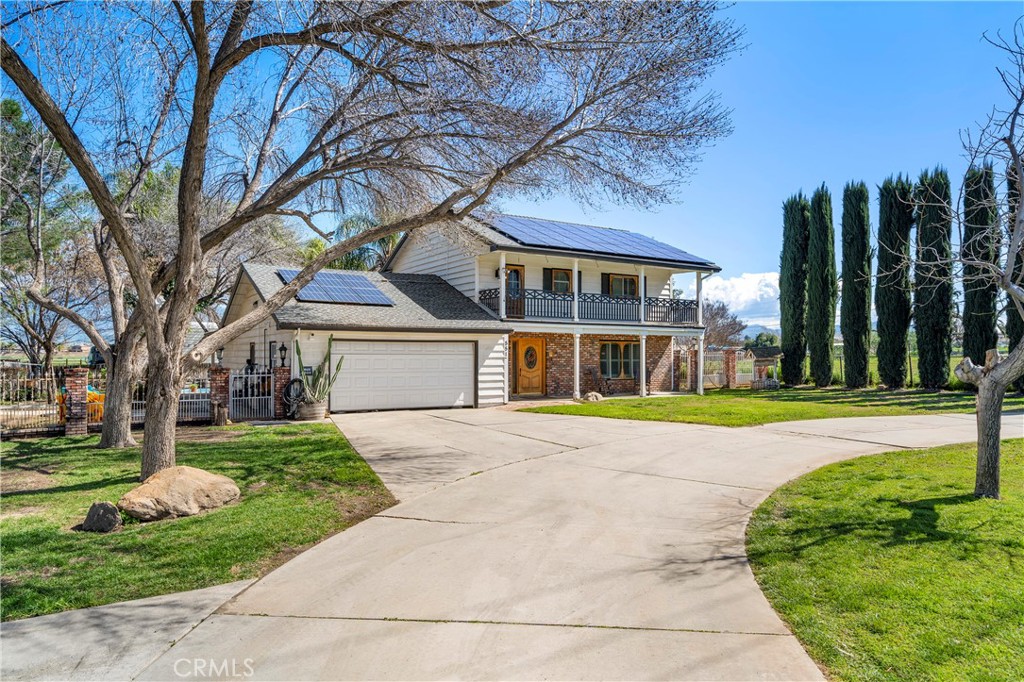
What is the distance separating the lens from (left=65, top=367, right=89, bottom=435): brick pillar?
12.6 m

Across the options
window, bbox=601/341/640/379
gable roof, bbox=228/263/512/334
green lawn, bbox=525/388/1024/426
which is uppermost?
gable roof, bbox=228/263/512/334

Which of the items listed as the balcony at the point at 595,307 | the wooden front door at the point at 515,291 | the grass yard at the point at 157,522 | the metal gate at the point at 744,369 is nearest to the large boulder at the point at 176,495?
the grass yard at the point at 157,522

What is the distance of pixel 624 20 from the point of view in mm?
8641

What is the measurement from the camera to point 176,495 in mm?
6566

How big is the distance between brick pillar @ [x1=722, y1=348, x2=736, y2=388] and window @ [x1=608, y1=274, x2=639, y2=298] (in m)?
6.25

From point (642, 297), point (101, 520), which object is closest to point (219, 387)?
point (101, 520)

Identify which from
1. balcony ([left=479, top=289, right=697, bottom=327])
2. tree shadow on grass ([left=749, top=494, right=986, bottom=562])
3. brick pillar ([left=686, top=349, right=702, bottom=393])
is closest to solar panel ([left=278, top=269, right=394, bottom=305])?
balcony ([left=479, top=289, right=697, bottom=327])

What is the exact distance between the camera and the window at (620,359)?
78.9 ft

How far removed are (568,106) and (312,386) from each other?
974cm

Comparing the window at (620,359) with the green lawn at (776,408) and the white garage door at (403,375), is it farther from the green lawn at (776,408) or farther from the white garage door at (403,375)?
the white garage door at (403,375)

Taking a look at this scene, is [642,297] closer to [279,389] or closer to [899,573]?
[279,389]

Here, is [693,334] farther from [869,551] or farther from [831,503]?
[869,551]

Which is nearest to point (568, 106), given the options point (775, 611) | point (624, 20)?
point (624, 20)

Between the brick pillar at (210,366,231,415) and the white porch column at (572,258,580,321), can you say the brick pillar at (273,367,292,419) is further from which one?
the white porch column at (572,258,580,321)
